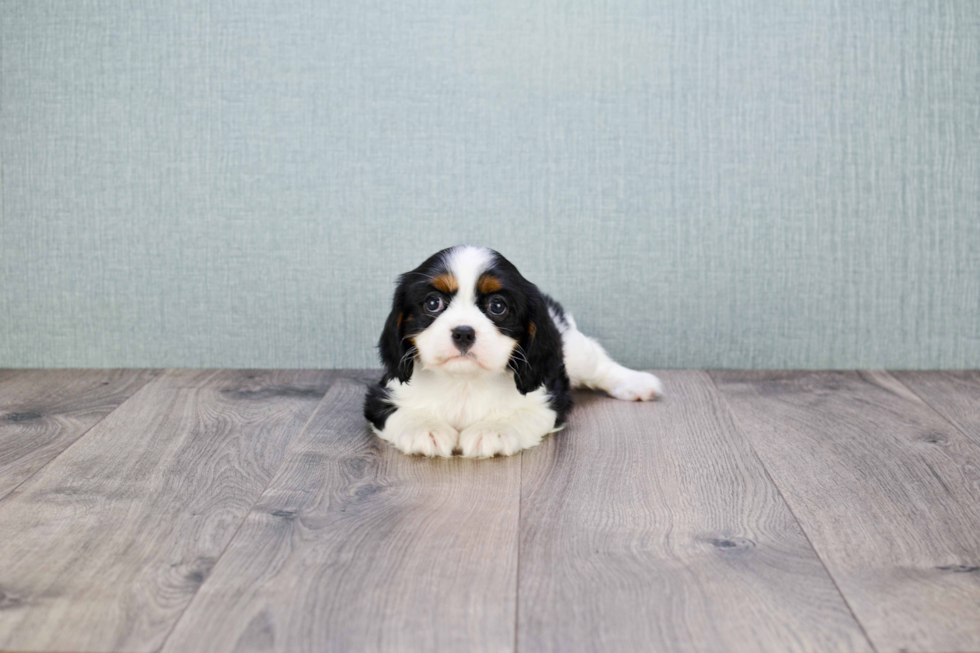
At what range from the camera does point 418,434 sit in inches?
80.9

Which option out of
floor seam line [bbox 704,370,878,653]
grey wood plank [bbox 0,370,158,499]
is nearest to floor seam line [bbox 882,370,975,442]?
floor seam line [bbox 704,370,878,653]

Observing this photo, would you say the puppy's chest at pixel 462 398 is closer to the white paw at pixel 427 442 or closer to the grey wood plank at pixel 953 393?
the white paw at pixel 427 442

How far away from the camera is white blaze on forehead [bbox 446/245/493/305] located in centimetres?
204

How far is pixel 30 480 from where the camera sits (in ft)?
6.15

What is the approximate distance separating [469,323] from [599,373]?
0.79 m

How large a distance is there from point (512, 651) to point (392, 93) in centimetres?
203

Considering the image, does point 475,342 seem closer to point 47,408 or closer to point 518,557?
point 518,557

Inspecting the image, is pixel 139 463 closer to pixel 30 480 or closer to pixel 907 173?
pixel 30 480

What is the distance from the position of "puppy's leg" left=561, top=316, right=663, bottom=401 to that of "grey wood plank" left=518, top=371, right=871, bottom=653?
0.34m

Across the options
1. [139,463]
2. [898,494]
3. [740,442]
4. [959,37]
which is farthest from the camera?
[959,37]

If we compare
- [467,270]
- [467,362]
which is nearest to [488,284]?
[467,270]

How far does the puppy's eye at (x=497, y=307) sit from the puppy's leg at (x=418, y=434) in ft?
0.96

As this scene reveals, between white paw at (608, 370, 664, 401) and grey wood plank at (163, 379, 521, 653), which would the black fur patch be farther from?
white paw at (608, 370, 664, 401)

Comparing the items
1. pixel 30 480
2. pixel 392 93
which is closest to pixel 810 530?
pixel 30 480
